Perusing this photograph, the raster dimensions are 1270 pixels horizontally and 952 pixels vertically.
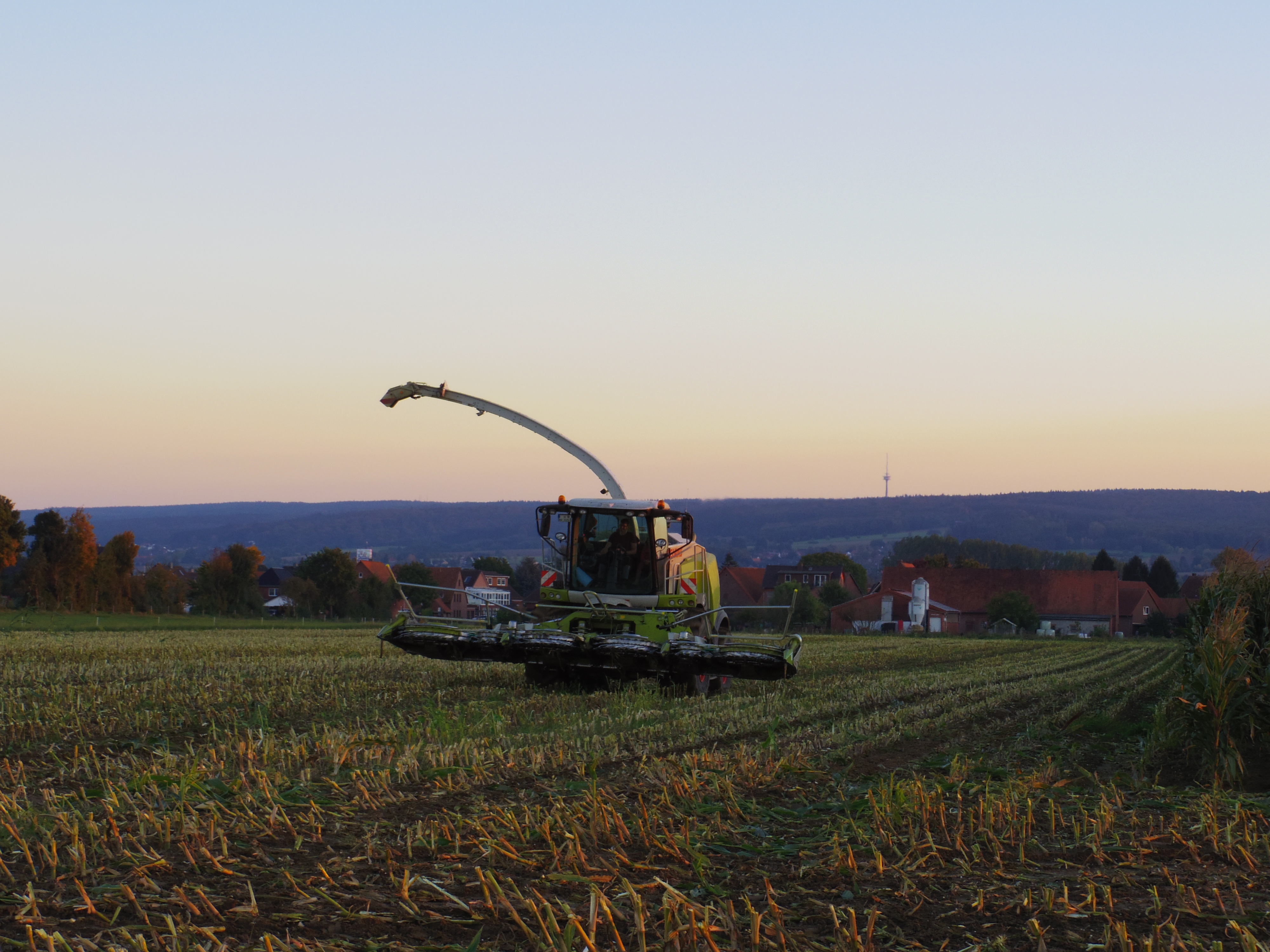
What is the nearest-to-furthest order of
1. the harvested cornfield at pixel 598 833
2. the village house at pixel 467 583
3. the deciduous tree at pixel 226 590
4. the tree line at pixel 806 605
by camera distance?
the harvested cornfield at pixel 598 833
the deciduous tree at pixel 226 590
the tree line at pixel 806 605
the village house at pixel 467 583

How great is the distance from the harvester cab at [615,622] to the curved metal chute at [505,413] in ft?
11.3

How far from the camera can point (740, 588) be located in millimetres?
116062

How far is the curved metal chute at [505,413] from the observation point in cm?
2170

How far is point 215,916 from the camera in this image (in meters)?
5.16

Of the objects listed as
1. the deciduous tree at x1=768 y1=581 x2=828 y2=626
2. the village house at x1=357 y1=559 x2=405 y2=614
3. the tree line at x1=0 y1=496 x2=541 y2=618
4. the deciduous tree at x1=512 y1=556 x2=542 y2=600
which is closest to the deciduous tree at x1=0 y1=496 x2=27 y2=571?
the tree line at x1=0 y1=496 x2=541 y2=618

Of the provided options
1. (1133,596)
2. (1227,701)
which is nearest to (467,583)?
(1133,596)

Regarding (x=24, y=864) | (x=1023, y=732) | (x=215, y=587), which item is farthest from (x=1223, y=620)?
(x=215, y=587)

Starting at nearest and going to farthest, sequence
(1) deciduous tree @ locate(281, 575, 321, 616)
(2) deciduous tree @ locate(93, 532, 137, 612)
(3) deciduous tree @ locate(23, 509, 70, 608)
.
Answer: (3) deciduous tree @ locate(23, 509, 70, 608)
(2) deciduous tree @ locate(93, 532, 137, 612)
(1) deciduous tree @ locate(281, 575, 321, 616)

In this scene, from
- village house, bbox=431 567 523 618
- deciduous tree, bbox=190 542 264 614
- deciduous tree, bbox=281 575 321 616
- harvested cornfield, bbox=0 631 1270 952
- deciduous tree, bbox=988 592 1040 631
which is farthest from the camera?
village house, bbox=431 567 523 618

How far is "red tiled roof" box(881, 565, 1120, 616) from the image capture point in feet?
288

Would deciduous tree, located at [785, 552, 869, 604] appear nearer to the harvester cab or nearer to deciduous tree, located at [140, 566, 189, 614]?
deciduous tree, located at [140, 566, 189, 614]

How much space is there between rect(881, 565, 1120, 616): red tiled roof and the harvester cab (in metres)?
73.2

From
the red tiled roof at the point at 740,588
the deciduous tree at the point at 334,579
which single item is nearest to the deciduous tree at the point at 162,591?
the deciduous tree at the point at 334,579

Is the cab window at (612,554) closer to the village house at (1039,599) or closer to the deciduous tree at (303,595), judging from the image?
the deciduous tree at (303,595)
